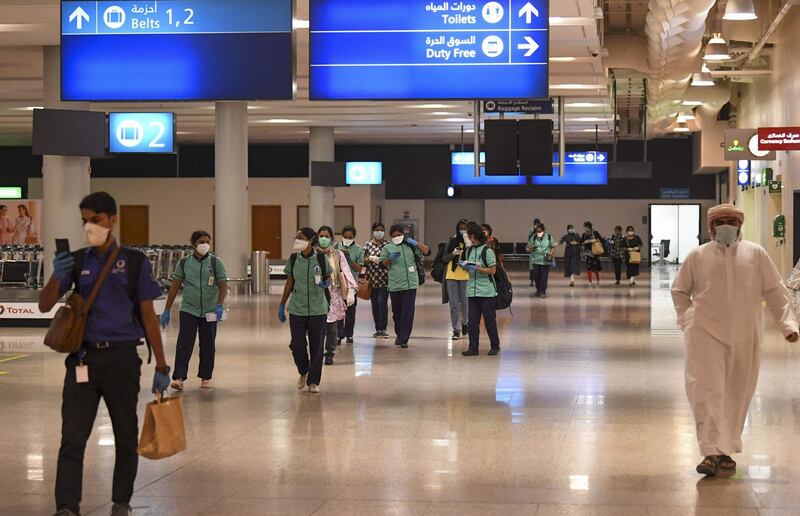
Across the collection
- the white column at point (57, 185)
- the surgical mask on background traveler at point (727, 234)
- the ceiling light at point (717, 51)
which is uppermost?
the ceiling light at point (717, 51)

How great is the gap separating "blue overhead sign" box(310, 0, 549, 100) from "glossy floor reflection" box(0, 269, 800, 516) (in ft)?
9.07

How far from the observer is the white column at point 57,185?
69.0 ft

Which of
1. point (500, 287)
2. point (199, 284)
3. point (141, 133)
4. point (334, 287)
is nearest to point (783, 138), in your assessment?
point (500, 287)

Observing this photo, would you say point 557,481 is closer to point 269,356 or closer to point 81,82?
point 81,82

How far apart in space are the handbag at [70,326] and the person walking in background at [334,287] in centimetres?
642

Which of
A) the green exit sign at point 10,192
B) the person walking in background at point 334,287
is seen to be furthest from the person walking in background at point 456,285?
the green exit sign at point 10,192

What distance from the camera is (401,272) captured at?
16.9 m

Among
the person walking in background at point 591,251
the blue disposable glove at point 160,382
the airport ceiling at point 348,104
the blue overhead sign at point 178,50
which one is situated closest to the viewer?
the blue disposable glove at point 160,382

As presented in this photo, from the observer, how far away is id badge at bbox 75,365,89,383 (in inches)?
247

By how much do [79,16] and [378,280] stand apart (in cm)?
645

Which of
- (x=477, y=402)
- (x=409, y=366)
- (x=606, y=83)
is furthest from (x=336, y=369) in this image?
(x=606, y=83)

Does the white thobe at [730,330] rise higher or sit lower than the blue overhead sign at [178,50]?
lower

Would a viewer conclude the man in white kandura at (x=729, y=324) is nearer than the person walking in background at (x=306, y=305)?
Yes

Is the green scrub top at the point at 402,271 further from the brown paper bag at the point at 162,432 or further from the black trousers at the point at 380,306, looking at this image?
the brown paper bag at the point at 162,432
